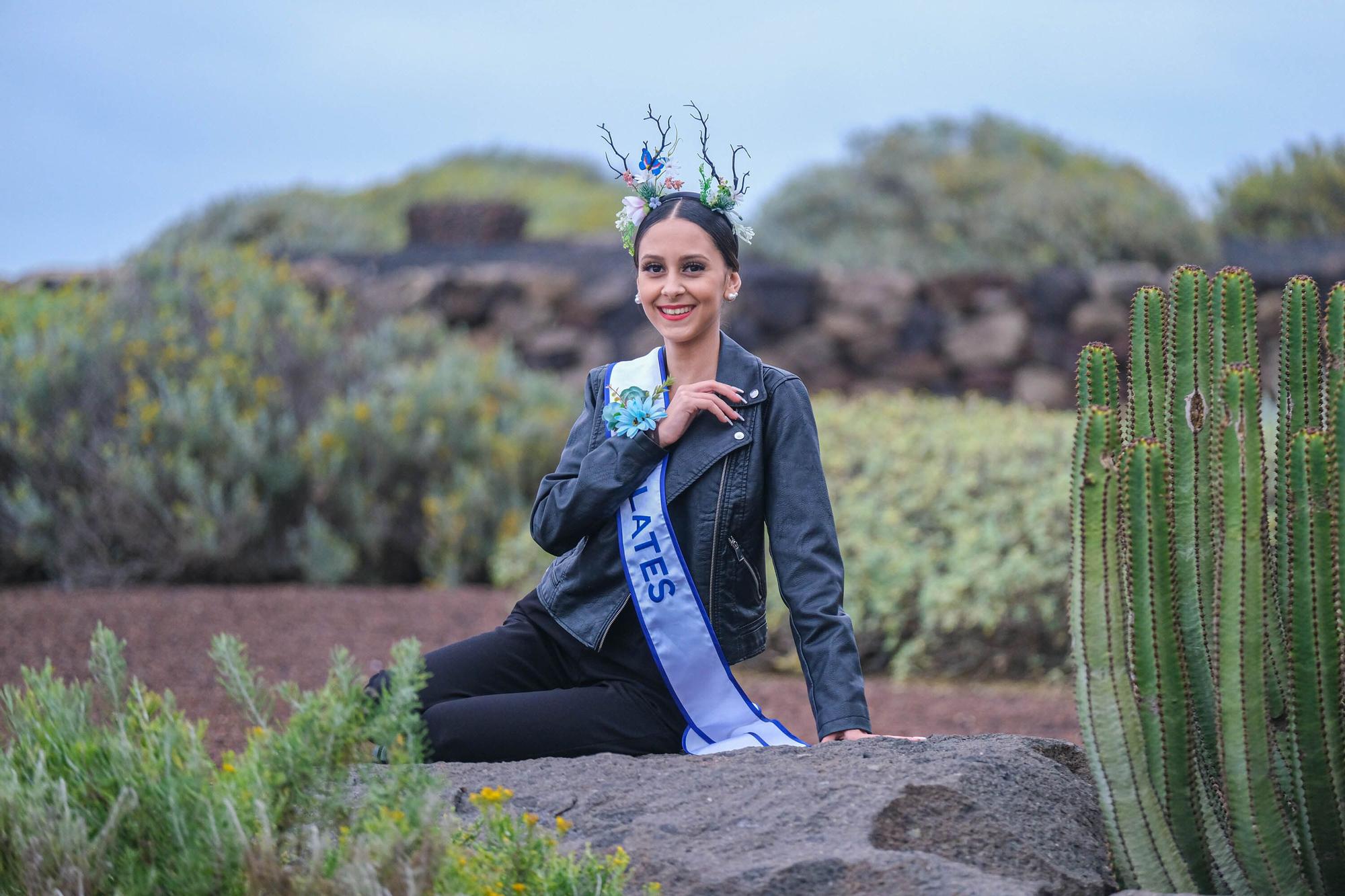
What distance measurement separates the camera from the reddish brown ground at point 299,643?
17.1 feet

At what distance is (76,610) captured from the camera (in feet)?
21.0

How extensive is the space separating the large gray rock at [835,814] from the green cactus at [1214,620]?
0.58ft

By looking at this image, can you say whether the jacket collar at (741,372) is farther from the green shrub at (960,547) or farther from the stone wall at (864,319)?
the stone wall at (864,319)

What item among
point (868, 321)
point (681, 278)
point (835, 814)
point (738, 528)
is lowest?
point (835, 814)

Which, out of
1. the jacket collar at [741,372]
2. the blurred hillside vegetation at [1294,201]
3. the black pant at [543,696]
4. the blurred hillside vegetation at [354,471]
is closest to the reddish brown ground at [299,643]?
the blurred hillside vegetation at [354,471]

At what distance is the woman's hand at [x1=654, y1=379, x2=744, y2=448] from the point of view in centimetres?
301

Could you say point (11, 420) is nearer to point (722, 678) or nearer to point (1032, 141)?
point (722, 678)

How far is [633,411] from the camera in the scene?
304 cm

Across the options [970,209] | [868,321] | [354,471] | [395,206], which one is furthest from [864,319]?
[395,206]

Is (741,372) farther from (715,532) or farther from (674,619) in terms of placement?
(674,619)

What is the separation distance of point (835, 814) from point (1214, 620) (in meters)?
0.84

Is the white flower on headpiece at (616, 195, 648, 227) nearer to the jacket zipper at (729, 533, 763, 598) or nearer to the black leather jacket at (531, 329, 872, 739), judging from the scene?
the black leather jacket at (531, 329, 872, 739)

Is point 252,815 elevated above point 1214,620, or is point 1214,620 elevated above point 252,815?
point 1214,620

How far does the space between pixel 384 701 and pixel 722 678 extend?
963 mm
